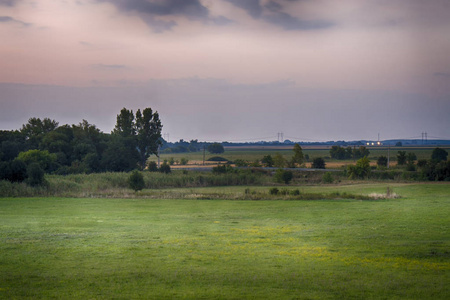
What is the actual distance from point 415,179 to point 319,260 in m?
47.4

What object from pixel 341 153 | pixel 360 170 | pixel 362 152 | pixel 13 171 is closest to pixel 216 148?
pixel 341 153

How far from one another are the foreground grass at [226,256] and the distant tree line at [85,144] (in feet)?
125

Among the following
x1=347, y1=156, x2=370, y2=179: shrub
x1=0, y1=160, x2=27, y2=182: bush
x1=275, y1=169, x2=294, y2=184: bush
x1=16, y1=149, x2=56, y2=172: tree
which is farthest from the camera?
x1=347, y1=156, x2=370, y2=179: shrub

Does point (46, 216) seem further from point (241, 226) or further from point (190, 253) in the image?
point (190, 253)

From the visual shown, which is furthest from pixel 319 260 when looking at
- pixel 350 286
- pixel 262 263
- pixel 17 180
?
pixel 17 180

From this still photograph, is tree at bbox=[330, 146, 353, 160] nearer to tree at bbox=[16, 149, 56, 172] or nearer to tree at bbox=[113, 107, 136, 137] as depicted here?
tree at bbox=[113, 107, 136, 137]

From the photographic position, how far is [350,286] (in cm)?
909

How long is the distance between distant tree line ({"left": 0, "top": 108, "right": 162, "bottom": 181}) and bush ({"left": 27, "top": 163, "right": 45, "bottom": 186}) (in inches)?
589

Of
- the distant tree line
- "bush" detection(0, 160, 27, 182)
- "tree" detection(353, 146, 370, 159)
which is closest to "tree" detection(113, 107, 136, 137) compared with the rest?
the distant tree line

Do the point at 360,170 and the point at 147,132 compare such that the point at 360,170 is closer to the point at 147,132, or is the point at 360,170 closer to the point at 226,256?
the point at 147,132

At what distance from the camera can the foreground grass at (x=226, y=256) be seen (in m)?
8.88

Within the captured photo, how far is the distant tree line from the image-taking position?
5841cm

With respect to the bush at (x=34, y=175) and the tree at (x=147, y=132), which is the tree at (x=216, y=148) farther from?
the bush at (x=34, y=175)

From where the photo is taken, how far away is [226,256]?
472 inches
